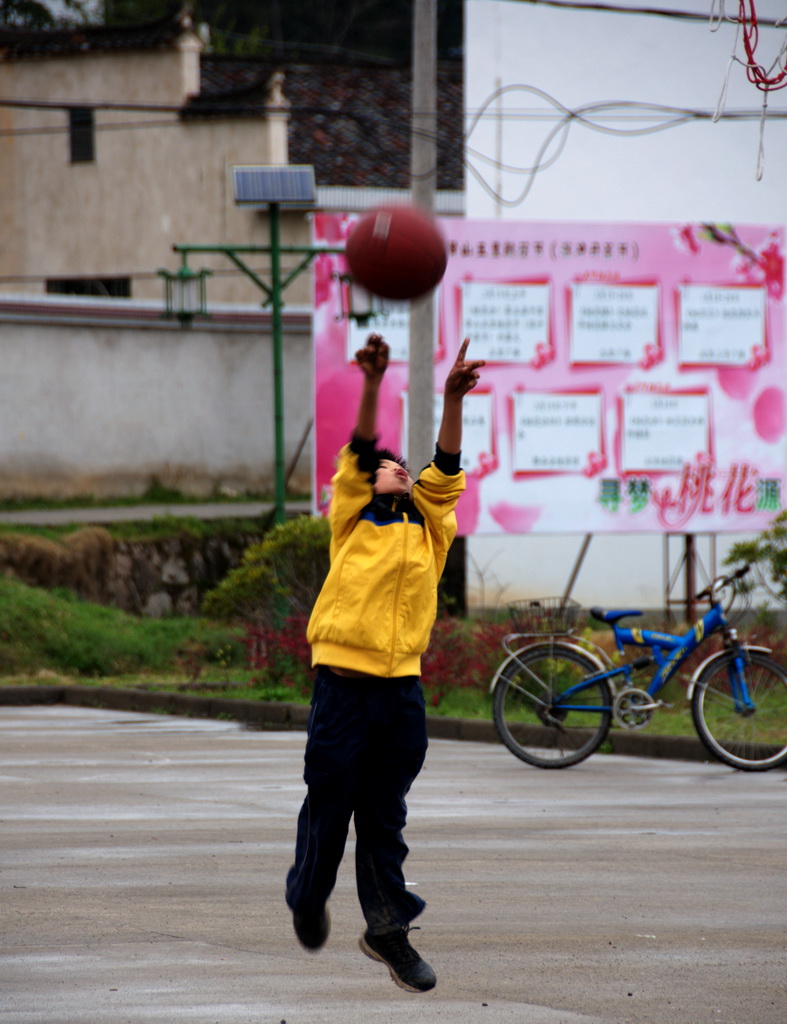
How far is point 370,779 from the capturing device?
544 cm

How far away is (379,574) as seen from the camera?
542 centimetres

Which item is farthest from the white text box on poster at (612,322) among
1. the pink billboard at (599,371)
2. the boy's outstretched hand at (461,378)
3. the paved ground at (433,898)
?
the boy's outstretched hand at (461,378)

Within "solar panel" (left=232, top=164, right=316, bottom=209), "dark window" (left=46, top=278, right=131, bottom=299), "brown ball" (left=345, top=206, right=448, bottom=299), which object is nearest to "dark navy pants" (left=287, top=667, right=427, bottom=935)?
"brown ball" (left=345, top=206, right=448, bottom=299)

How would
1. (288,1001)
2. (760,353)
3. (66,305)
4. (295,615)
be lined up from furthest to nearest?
(66,305) → (760,353) → (295,615) → (288,1001)

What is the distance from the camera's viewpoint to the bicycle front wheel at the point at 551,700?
1156cm

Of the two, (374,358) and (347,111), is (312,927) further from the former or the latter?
(347,111)

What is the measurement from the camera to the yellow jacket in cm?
537

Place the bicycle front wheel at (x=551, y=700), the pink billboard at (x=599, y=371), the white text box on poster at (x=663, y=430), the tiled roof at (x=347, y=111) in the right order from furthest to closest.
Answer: the tiled roof at (x=347, y=111), the white text box on poster at (x=663, y=430), the pink billboard at (x=599, y=371), the bicycle front wheel at (x=551, y=700)

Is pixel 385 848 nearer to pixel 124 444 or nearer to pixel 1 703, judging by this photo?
pixel 1 703

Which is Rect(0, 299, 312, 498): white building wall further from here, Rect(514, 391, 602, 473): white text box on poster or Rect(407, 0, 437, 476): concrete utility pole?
Rect(407, 0, 437, 476): concrete utility pole

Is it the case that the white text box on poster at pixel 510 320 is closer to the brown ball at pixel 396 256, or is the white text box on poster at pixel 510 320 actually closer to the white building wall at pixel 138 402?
the white building wall at pixel 138 402

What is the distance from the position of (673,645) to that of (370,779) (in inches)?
264

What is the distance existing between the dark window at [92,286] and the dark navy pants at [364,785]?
101ft

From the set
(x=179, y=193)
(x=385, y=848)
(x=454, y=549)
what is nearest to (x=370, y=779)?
(x=385, y=848)
